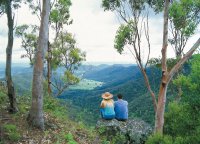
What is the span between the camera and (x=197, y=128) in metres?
14.7

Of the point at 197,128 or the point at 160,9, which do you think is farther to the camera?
the point at 160,9

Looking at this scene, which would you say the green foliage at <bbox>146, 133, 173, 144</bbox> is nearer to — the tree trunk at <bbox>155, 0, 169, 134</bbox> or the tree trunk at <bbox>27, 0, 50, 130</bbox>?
the tree trunk at <bbox>155, 0, 169, 134</bbox>

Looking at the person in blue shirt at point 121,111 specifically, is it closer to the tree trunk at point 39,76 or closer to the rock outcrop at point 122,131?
the rock outcrop at point 122,131

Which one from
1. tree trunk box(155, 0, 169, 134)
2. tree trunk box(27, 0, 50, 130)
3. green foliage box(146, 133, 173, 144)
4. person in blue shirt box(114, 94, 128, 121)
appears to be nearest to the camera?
tree trunk box(27, 0, 50, 130)

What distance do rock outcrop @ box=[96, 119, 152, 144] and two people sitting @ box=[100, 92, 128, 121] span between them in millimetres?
300

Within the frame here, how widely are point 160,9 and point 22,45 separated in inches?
1189

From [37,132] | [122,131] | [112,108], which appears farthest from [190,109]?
[37,132]

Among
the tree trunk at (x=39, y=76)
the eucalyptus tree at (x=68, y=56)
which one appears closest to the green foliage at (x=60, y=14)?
the eucalyptus tree at (x=68, y=56)

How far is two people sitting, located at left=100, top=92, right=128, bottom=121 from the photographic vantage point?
19.1 m

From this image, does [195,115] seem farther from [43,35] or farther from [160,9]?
[160,9]

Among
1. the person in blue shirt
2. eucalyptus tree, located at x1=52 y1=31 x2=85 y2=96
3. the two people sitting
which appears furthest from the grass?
eucalyptus tree, located at x1=52 y1=31 x2=85 y2=96

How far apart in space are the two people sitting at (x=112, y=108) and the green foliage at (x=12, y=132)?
6.29m

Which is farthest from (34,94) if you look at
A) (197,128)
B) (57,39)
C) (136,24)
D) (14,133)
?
(57,39)

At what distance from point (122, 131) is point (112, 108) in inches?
58.2
